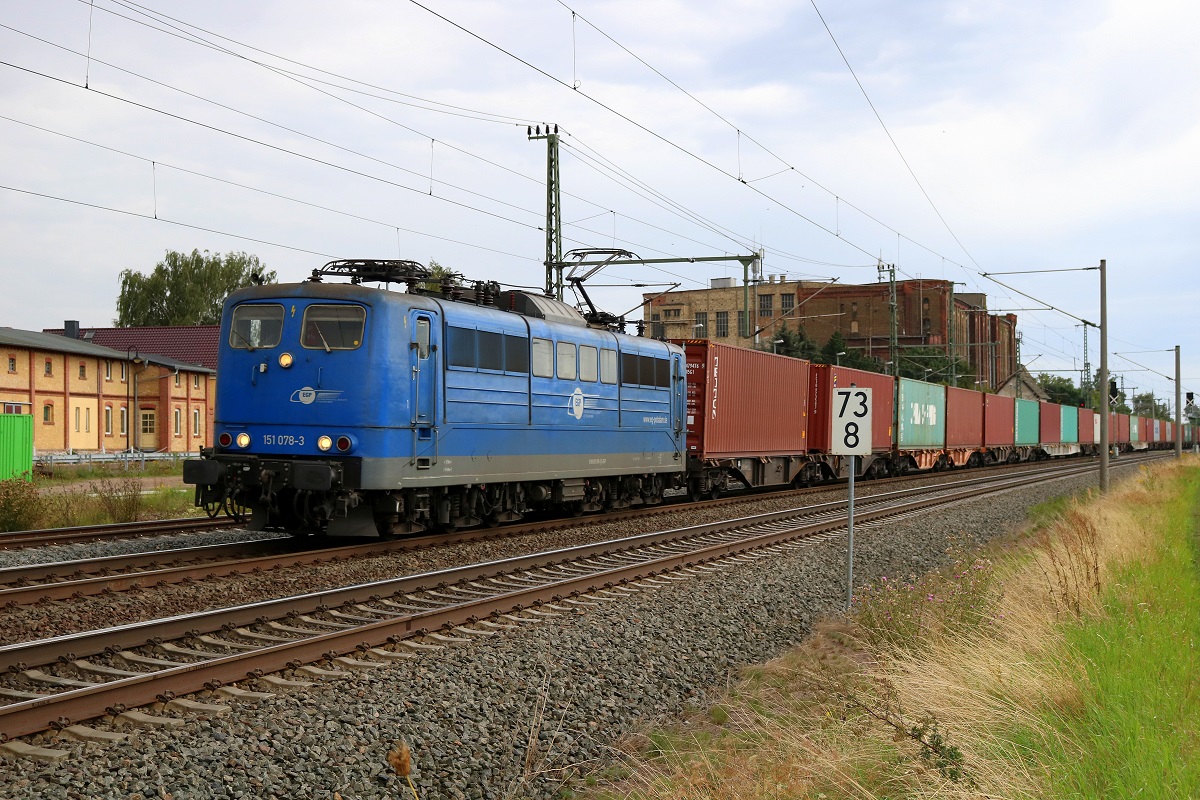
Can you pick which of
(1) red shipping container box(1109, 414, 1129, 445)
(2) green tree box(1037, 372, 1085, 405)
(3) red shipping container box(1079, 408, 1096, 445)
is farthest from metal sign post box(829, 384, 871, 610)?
(2) green tree box(1037, 372, 1085, 405)

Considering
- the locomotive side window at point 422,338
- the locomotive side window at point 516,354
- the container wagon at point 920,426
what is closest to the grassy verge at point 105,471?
the locomotive side window at point 516,354

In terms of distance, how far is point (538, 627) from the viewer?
9.42m

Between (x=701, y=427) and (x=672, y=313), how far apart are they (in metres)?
63.6

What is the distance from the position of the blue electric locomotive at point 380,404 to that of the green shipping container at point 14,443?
13.0m

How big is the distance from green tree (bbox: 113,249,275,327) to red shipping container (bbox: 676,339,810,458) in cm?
5665

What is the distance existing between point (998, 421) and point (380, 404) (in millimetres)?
42153

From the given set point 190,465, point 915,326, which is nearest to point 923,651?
point 190,465

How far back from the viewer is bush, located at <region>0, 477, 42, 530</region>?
16.7 meters

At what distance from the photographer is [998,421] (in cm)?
4966

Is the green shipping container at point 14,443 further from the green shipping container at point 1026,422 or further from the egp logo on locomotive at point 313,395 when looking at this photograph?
the green shipping container at point 1026,422

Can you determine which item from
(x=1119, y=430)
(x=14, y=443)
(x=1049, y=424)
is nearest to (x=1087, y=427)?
(x=1119, y=430)

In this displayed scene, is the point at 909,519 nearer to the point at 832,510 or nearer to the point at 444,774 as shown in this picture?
the point at 832,510

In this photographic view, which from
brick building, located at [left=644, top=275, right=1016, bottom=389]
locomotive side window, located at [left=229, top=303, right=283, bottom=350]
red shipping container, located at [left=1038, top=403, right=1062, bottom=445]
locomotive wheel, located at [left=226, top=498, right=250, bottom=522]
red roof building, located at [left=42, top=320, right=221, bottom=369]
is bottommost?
locomotive wheel, located at [left=226, top=498, right=250, bottom=522]

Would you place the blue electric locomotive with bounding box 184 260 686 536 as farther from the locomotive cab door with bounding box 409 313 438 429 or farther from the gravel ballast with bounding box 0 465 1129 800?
the gravel ballast with bounding box 0 465 1129 800
